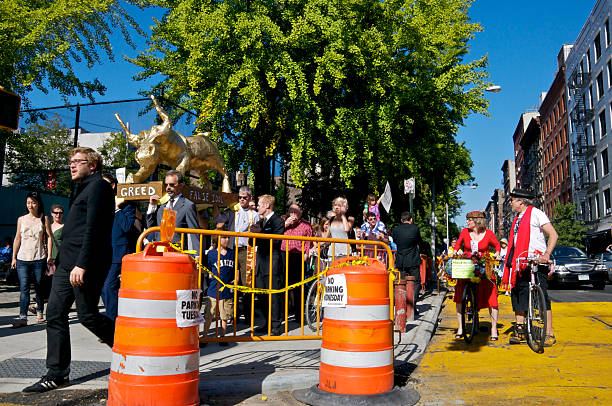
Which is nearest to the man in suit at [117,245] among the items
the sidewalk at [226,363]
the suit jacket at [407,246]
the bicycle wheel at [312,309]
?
the sidewalk at [226,363]

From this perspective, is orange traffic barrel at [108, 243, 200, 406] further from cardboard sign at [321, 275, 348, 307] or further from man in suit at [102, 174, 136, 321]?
man in suit at [102, 174, 136, 321]

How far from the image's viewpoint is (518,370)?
17.7 feet

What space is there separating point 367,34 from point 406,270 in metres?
9.40

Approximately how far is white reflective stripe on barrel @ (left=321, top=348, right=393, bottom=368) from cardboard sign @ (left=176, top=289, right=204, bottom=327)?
3.86ft

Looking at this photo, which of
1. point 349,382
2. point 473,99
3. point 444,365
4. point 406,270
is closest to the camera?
point 349,382

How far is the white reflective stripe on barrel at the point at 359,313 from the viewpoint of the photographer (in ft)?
13.8

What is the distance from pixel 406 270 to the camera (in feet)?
32.2

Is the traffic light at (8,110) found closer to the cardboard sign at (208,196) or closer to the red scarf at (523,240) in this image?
the cardboard sign at (208,196)

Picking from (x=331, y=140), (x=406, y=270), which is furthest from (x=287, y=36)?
(x=406, y=270)

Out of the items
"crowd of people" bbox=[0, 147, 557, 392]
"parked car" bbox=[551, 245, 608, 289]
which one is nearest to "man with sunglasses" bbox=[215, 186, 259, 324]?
"crowd of people" bbox=[0, 147, 557, 392]

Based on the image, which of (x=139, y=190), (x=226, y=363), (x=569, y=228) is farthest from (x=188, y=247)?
(x=569, y=228)

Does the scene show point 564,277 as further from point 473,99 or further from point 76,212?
point 76,212

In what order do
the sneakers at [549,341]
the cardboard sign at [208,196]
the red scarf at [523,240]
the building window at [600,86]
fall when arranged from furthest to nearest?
the building window at [600,86] → the cardboard sign at [208,196] → the red scarf at [523,240] → the sneakers at [549,341]

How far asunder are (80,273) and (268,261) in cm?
323
